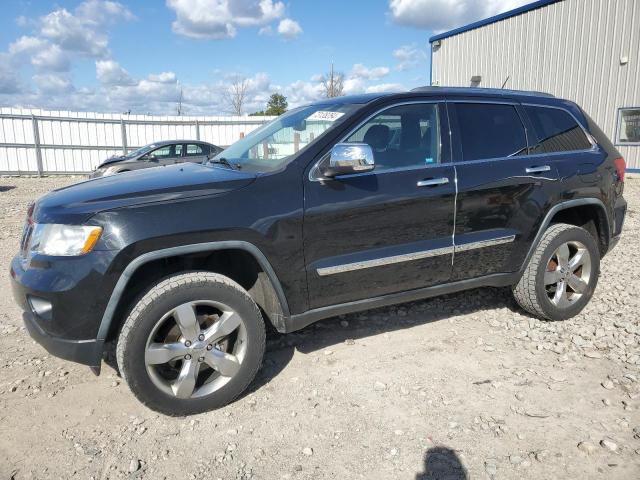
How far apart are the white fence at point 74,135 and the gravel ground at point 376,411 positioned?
1884 cm

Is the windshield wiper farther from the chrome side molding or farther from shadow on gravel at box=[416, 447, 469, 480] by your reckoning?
shadow on gravel at box=[416, 447, 469, 480]

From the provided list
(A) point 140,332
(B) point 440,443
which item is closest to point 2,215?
(A) point 140,332

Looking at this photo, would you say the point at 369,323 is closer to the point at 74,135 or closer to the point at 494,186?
the point at 494,186

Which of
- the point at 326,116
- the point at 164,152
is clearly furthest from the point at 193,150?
the point at 326,116

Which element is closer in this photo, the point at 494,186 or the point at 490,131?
the point at 494,186

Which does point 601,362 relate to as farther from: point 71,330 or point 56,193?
point 56,193

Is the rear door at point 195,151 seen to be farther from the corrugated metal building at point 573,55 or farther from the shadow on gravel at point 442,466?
the shadow on gravel at point 442,466

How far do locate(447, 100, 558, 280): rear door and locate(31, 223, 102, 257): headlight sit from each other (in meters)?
2.39

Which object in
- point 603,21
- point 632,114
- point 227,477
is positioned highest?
point 603,21

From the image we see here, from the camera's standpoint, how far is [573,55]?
1551cm

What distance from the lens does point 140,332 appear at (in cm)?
264

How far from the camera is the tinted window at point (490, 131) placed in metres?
3.64

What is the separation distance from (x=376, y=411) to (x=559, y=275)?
7.04 ft

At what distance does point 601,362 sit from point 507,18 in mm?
16893
